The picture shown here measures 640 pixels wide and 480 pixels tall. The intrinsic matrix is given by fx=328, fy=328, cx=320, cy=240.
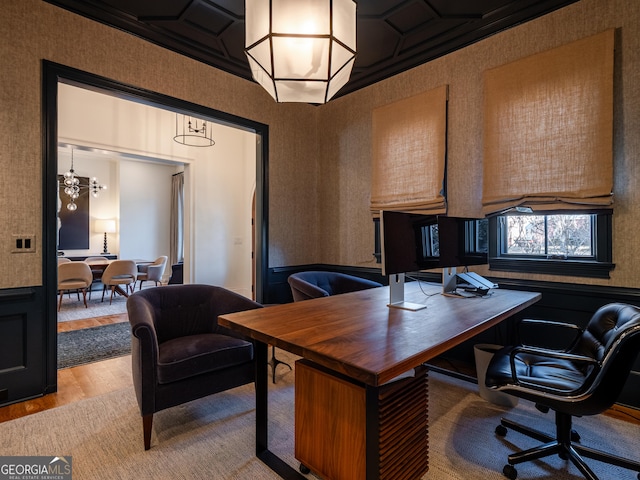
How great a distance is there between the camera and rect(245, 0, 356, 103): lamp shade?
1672 millimetres

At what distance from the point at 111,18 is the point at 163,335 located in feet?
8.38

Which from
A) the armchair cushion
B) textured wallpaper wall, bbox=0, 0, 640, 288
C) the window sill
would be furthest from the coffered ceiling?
the armchair cushion

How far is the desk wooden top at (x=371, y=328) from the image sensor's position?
1.11m

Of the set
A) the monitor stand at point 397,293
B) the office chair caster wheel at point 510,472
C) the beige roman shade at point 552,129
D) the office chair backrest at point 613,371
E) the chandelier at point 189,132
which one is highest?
the chandelier at point 189,132

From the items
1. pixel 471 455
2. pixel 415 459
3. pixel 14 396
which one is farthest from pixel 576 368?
pixel 14 396

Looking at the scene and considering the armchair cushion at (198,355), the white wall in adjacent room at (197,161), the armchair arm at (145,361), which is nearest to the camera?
the armchair arm at (145,361)

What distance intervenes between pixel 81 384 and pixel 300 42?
9.79ft

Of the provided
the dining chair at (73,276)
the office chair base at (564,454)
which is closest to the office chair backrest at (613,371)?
the office chair base at (564,454)

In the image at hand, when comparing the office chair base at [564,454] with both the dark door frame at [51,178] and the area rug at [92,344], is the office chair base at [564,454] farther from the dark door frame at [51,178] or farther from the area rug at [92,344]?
the area rug at [92,344]

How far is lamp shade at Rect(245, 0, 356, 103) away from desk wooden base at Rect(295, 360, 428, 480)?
5.18 ft

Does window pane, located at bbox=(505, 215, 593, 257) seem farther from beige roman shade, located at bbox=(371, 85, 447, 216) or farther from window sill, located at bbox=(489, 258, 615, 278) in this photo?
beige roman shade, located at bbox=(371, 85, 447, 216)

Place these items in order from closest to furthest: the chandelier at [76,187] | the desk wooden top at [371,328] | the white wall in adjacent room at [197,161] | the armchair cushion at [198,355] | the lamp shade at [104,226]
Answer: the desk wooden top at [371,328] → the armchair cushion at [198,355] → the white wall in adjacent room at [197,161] → the chandelier at [76,187] → the lamp shade at [104,226]

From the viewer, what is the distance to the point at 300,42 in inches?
68.6

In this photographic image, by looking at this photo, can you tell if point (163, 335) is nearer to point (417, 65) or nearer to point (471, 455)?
point (471, 455)
